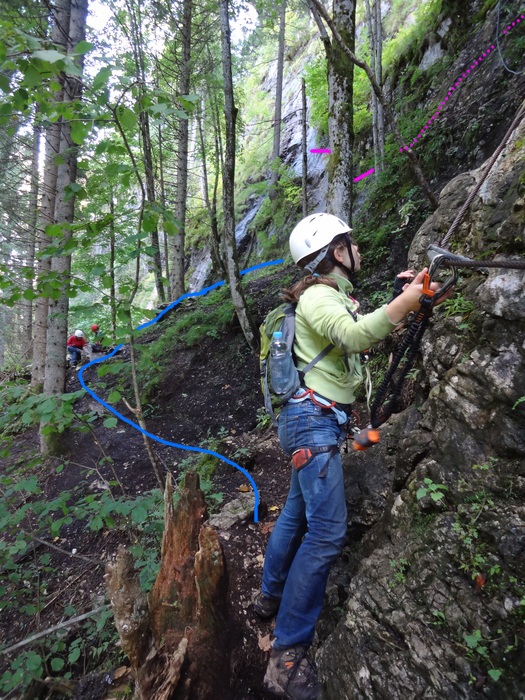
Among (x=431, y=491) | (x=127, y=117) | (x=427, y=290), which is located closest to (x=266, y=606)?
(x=431, y=491)

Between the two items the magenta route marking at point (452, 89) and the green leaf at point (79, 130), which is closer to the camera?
the green leaf at point (79, 130)

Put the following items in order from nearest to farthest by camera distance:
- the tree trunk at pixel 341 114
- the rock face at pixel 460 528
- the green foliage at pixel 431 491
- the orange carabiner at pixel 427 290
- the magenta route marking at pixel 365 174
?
the rock face at pixel 460 528 → the orange carabiner at pixel 427 290 → the green foliage at pixel 431 491 → the tree trunk at pixel 341 114 → the magenta route marking at pixel 365 174

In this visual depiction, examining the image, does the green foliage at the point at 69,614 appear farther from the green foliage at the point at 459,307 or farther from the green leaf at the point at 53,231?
the green foliage at the point at 459,307

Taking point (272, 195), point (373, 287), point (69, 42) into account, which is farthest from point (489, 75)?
point (272, 195)

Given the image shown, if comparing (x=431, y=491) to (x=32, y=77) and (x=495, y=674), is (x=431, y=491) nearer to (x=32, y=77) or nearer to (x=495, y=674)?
(x=495, y=674)

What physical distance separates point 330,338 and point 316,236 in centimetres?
77

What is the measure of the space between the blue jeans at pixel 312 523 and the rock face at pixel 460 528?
0.68 ft

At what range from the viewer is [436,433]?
2367 mm

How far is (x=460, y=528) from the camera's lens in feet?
6.29

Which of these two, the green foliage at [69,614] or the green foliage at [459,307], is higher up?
the green foliage at [459,307]

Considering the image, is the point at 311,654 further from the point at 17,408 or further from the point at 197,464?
the point at 197,464

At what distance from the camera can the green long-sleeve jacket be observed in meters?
2.00

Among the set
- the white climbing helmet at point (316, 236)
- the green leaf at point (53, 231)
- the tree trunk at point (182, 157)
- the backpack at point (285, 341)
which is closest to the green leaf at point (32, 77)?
the green leaf at point (53, 231)

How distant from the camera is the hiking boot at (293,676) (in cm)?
210
